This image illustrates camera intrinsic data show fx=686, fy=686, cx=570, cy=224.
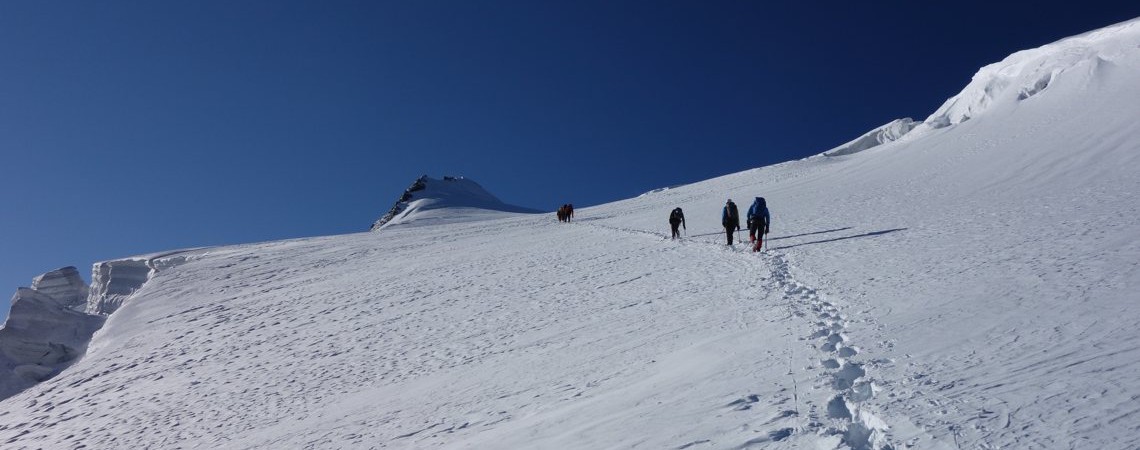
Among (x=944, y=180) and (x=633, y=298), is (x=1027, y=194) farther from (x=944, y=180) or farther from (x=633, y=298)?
(x=633, y=298)

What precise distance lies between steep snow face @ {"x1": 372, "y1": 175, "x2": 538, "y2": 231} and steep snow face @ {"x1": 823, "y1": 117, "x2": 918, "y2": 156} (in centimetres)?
3726

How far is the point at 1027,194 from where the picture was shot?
69.7ft

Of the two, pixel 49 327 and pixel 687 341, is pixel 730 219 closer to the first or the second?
pixel 687 341

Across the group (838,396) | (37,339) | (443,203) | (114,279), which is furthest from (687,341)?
(443,203)

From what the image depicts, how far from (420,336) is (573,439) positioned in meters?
7.97

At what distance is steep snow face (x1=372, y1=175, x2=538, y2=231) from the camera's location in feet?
238

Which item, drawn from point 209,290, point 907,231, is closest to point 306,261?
point 209,290

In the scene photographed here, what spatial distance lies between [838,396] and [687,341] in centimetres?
360

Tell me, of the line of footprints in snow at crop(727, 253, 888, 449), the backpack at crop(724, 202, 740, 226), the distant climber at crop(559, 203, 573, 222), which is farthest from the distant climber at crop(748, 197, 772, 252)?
the distant climber at crop(559, 203, 573, 222)

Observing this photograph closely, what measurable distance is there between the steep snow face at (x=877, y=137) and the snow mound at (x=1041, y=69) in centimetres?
408

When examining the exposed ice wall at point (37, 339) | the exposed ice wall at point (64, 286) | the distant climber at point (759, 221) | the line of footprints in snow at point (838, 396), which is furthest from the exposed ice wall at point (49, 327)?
the line of footprints in snow at point (838, 396)

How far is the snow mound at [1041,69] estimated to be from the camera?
47.1m

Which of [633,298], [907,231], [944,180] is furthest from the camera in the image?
[944,180]

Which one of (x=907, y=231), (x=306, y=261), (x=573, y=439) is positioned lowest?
(x=573, y=439)
